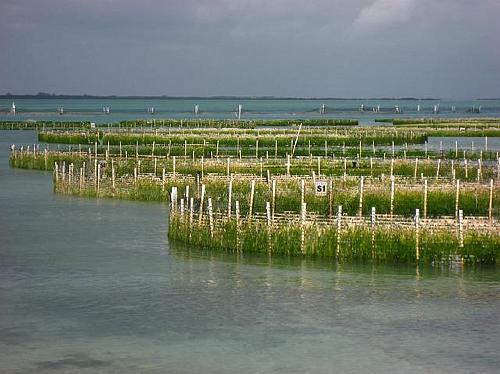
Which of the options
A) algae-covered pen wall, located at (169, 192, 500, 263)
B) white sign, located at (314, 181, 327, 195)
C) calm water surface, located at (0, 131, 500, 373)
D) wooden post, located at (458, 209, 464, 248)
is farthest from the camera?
white sign, located at (314, 181, 327, 195)

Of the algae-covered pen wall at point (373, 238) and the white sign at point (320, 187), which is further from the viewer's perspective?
the white sign at point (320, 187)

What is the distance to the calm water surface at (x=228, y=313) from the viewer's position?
19453 millimetres

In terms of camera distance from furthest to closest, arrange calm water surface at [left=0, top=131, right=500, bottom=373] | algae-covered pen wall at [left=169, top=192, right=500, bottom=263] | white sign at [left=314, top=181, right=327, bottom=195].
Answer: white sign at [left=314, top=181, right=327, bottom=195] < algae-covered pen wall at [left=169, top=192, right=500, bottom=263] < calm water surface at [left=0, top=131, right=500, bottom=373]

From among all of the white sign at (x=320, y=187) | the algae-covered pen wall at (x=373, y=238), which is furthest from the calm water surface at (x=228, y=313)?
the white sign at (x=320, y=187)

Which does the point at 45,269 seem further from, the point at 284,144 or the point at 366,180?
the point at 284,144

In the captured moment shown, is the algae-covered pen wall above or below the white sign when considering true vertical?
below

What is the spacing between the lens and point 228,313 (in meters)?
23.3

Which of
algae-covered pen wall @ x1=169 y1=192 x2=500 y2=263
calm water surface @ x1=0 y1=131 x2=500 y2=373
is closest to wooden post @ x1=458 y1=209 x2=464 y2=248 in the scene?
algae-covered pen wall @ x1=169 y1=192 x2=500 y2=263

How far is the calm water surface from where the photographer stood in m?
19.5

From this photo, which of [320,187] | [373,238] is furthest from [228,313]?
[320,187]

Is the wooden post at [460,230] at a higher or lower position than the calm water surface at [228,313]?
higher

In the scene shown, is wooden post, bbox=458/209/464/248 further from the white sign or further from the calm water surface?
the white sign

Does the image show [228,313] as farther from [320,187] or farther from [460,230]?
[320,187]

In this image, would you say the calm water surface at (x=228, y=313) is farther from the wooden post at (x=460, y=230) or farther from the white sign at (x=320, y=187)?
the white sign at (x=320, y=187)
